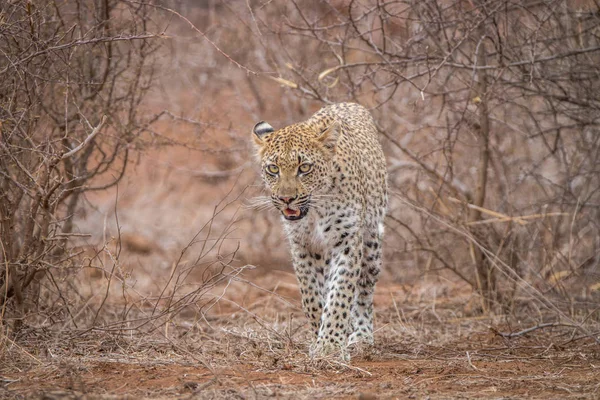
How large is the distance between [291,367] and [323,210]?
1.63 metres

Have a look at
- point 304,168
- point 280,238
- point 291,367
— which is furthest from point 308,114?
point 291,367

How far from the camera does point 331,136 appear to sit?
7570mm

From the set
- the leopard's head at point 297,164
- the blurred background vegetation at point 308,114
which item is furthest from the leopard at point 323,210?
the blurred background vegetation at point 308,114

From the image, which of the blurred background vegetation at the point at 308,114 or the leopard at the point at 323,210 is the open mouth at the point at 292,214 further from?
the blurred background vegetation at the point at 308,114

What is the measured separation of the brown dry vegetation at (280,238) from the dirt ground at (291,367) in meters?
0.03

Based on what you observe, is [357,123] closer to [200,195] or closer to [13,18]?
[13,18]

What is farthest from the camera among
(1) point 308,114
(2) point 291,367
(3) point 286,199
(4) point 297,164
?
(1) point 308,114

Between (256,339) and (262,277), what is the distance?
19.2 feet

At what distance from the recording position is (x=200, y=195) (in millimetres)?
20359

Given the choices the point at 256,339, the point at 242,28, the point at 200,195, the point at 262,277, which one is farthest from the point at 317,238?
the point at 200,195

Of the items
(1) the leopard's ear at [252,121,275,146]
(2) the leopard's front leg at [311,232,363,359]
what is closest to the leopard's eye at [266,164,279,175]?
(1) the leopard's ear at [252,121,275,146]

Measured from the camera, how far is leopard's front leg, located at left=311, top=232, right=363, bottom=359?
718 cm

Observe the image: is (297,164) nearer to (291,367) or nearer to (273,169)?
(273,169)

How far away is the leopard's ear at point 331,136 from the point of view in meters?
7.53
